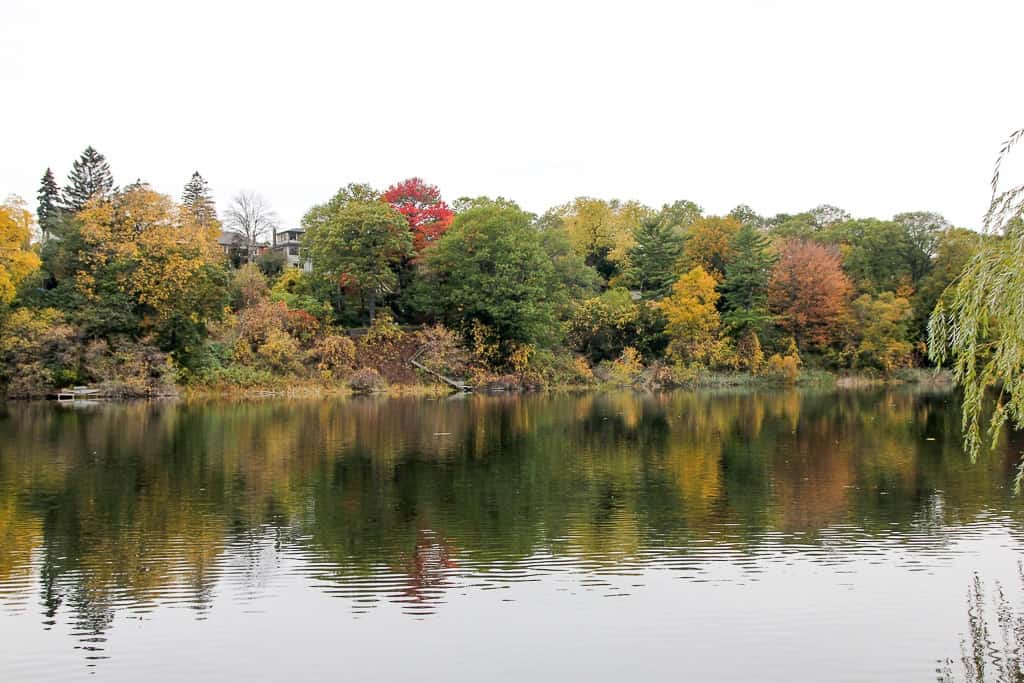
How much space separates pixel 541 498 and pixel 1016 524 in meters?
8.55

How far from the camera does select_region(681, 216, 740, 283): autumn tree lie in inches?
2724

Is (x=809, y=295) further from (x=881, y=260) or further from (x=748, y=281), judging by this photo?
(x=881, y=260)

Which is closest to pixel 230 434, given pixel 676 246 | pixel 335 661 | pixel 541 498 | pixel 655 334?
pixel 541 498

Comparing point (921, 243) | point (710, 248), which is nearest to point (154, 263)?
point (710, 248)

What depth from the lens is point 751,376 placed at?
6506cm

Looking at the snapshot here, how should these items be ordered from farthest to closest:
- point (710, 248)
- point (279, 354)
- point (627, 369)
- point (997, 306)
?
point (710, 248), point (627, 369), point (279, 354), point (997, 306)

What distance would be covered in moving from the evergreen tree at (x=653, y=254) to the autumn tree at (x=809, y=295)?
7.72 metres

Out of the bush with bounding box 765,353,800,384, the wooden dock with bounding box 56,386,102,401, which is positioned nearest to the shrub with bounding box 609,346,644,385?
the bush with bounding box 765,353,800,384

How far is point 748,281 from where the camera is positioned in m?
64.8

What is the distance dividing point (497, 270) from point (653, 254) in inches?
706

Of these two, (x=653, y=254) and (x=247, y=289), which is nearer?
(x=247, y=289)

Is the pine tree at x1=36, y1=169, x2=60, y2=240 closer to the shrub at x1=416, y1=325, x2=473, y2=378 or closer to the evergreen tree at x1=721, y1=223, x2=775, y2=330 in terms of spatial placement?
the shrub at x1=416, y1=325, x2=473, y2=378

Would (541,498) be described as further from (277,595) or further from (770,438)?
(770,438)

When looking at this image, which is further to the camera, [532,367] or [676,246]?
[676,246]
